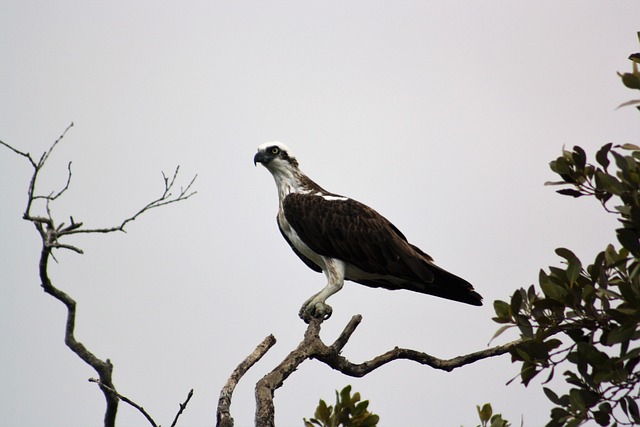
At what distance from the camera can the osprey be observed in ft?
26.7

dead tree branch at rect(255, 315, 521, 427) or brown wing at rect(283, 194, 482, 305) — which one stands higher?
brown wing at rect(283, 194, 482, 305)

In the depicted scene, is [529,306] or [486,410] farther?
[486,410]

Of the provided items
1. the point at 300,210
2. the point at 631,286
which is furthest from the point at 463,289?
the point at 631,286

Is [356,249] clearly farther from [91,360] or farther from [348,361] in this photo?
[91,360]

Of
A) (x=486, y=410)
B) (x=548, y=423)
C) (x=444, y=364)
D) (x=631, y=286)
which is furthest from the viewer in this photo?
(x=444, y=364)

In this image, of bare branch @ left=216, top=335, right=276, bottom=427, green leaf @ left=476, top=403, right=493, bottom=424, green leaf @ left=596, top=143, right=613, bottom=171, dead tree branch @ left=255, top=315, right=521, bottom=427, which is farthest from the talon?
green leaf @ left=596, top=143, right=613, bottom=171

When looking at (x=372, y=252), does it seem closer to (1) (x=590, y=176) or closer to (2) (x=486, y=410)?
(2) (x=486, y=410)

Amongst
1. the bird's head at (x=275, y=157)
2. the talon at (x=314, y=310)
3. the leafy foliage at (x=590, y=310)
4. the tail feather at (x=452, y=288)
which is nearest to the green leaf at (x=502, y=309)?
the leafy foliage at (x=590, y=310)

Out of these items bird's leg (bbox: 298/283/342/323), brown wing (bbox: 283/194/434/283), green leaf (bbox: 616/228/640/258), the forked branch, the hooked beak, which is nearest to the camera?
green leaf (bbox: 616/228/640/258)

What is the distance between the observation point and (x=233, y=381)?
494 cm

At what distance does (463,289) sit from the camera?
319 inches

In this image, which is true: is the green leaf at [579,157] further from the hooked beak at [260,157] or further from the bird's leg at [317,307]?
the hooked beak at [260,157]

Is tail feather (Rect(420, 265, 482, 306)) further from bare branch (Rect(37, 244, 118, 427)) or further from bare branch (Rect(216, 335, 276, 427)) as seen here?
bare branch (Rect(37, 244, 118, 427))

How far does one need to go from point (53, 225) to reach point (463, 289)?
457 cm
